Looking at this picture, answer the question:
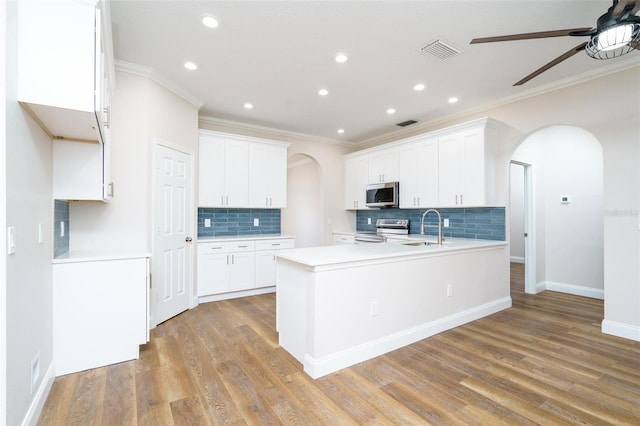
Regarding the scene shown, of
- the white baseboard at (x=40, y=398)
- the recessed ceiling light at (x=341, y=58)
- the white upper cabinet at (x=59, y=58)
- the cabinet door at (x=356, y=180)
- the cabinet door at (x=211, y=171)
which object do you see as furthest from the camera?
the cabinet door at (x=356, y=180)

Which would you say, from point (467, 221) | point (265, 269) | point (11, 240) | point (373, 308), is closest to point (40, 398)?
point (11, 240)

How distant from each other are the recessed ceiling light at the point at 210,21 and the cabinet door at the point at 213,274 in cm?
279

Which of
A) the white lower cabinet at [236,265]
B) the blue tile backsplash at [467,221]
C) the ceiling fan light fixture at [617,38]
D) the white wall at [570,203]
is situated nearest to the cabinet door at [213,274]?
the white lower cabinet at [236,265]

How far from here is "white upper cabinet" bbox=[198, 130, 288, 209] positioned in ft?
14.1

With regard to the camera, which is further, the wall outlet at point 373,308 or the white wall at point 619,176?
the white wall at point 619,176

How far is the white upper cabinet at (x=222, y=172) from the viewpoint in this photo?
4273 millimetres

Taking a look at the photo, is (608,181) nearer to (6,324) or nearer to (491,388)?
(491,388)

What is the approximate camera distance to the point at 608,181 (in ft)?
10.1

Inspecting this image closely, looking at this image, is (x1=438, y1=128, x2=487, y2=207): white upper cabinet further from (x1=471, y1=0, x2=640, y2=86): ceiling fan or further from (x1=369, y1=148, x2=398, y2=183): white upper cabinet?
(x1=471, y1=0, x2=640, y2=86): ceiling fan

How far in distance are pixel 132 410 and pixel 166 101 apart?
3.01 meters

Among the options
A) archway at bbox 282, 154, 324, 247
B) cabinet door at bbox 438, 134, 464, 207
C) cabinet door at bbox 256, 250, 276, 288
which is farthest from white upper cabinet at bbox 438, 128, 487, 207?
archway at bbox 282, 154, 324, 247

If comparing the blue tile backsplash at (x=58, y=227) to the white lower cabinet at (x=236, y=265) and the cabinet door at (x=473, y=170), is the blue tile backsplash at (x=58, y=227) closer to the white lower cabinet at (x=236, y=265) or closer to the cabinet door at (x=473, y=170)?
the white lower cabinet at (x=236, y=265)

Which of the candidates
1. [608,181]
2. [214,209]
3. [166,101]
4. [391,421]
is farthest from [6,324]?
[608,181]

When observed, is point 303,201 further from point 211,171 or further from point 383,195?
point 211,171
